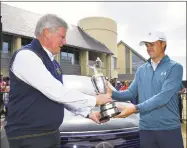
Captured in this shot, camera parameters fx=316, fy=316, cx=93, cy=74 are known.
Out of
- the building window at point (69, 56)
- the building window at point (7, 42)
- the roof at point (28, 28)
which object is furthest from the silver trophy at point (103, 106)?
the building window at point (69, 56)

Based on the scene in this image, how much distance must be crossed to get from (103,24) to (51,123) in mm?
42129

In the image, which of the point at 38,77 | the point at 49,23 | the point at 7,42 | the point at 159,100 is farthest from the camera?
the point at 7,42

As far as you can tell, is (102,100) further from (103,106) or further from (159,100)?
(159,100)

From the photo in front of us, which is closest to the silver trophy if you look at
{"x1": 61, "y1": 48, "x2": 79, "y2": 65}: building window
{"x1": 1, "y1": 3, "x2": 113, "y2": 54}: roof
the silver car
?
the silver car

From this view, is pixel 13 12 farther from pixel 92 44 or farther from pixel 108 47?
pixel 108 47

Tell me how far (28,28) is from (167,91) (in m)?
29.6

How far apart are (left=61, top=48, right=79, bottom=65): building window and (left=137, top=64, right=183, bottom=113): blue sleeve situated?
31591 mm

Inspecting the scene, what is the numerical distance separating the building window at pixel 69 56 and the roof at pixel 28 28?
1.03 meters

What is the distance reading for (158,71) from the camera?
342cm

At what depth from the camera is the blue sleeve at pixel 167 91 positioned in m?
3.23

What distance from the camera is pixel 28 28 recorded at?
1241 inches

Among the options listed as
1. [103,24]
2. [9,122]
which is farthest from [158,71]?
[103,24]

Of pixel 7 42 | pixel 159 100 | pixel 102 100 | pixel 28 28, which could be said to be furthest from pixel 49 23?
pixel 28 28

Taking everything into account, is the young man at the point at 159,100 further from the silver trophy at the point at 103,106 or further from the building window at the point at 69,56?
the building window at the point at 69,56
